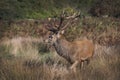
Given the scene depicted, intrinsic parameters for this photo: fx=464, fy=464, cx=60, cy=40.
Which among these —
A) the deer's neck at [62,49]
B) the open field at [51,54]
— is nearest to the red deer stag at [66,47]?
the deer's neck at [62,49]

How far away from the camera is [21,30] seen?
23.1m

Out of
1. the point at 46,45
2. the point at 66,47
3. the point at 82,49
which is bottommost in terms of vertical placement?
the point at 46,45

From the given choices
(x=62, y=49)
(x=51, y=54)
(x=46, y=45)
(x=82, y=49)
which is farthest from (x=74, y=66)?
(x=46, y=45)

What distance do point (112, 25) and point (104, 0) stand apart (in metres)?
6.94

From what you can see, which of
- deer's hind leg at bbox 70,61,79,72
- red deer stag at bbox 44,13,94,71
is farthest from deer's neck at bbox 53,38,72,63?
deer's hind leg at bbox 70,61,79,72

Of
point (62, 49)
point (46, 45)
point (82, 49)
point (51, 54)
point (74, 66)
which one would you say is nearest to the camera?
point (74, 66)

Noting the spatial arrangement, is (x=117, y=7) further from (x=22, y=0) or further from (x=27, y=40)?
(x=22, y=0)

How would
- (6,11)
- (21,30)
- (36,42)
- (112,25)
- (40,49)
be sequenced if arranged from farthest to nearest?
1. (6,11)
2. (21,30)
3. (112,25)
4. (36,42)
5. (40,49)

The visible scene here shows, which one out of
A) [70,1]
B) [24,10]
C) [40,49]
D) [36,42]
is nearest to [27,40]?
[36,42]

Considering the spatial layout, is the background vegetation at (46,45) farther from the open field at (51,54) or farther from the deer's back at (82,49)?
the deer's back at (82,49)

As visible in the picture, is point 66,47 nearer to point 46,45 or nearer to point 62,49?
point 62,49

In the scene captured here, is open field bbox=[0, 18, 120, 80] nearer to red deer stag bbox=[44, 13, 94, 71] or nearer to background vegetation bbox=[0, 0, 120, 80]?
background vegetation bbox=[0, 0, 120, 80]

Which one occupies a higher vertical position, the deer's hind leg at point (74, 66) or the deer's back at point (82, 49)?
the deer's back at point (82, 49)

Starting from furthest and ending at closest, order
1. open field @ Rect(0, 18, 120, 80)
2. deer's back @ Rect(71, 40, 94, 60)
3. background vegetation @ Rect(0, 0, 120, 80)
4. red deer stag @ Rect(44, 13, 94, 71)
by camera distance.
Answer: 1. deer's back @ Rect(71, 40, 94, 60)
2. red deer stag @ Rect(44, 13, 94, 71)
3. background vegetation @ Rect(0, 0, 120, 80)
4. open field @ Rect(0, 18, 120, 80)
